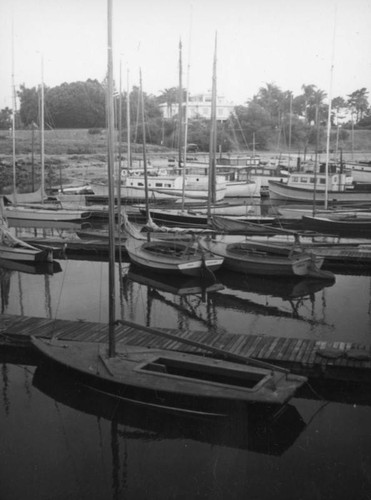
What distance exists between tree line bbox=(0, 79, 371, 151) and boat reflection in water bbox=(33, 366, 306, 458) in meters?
67.6

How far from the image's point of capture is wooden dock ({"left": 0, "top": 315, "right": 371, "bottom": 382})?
12.8 metres

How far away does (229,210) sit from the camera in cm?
4012

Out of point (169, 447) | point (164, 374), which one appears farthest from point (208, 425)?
point (164, 374)

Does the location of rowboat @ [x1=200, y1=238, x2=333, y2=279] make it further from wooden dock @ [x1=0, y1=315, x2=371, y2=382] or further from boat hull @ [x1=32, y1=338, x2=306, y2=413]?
boat hull @ [x1=32, y1=338, x2=306, y2=413]

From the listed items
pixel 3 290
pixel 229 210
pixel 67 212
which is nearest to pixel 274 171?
pixel 229 210

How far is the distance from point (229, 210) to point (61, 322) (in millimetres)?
25754

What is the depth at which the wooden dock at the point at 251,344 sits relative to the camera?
12.8 metres

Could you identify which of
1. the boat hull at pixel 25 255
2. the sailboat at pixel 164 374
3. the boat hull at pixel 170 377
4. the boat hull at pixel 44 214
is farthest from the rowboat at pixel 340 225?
the boat hull at pixel 170 377

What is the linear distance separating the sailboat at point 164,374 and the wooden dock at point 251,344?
34.7 inches

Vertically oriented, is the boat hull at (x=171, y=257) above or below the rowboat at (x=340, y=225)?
below

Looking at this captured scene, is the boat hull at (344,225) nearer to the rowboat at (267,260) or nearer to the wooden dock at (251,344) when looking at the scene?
the rowboat at (267,260)

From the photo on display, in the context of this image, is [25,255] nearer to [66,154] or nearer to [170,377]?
[170,377]

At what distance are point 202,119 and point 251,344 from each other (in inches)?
3647

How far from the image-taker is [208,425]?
1098cm
